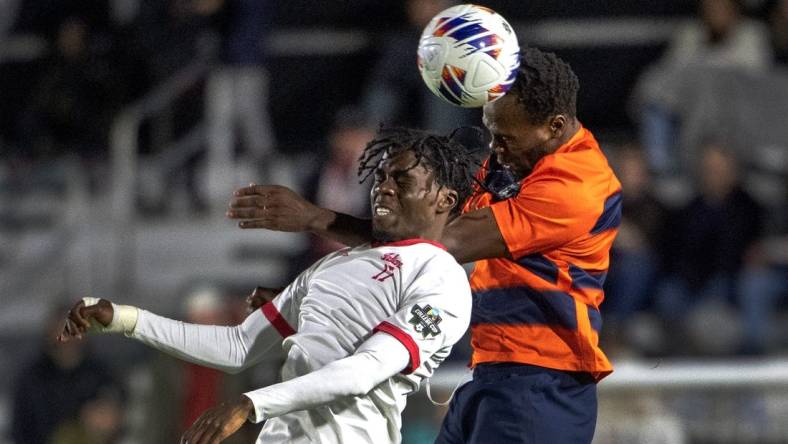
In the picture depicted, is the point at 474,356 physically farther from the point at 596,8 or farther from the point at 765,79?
the point at 596,8

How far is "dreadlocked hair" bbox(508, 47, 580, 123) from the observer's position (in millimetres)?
4551

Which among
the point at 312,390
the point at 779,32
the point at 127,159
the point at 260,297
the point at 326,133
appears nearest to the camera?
the point at 312,390

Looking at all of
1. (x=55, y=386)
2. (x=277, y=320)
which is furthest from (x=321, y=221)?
(x=55, y=386)

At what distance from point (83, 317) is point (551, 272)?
1.42m

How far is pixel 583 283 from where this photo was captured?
4.55m

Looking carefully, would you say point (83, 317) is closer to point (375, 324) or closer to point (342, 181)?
point (375, 324)

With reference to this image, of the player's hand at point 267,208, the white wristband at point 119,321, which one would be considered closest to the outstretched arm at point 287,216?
the player's hand at point 267,208

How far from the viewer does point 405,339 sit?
12.5ft

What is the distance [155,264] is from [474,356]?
5412 millimetres

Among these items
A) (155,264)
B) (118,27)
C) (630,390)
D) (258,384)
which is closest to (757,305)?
(630,390)

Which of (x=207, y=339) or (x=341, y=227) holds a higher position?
(x=341, y=227)

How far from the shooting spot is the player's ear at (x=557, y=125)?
15.0 feet

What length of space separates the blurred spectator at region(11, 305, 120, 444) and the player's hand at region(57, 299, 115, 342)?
4.35 meters

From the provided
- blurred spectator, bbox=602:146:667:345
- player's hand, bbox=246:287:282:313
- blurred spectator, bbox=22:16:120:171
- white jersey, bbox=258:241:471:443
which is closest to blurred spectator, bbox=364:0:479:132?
blurred spectator, bbox=602:146:667:345
